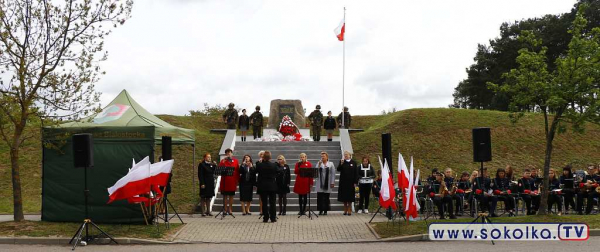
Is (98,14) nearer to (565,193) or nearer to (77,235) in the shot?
(77,235)

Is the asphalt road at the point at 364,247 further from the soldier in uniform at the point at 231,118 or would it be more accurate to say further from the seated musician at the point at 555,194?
the soldier in uniform at the point at 231,118

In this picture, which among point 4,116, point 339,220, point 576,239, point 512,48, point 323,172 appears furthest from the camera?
point 512,48

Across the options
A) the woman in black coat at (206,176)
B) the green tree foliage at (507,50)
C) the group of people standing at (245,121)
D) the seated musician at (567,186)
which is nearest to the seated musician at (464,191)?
the seated musician at (567,186)

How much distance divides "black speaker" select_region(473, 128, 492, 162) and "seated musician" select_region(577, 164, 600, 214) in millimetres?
4718

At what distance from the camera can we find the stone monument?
3206 centimetres

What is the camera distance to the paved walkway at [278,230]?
39.1ft

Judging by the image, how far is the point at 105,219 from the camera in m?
13.7

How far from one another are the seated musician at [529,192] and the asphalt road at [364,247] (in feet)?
13.8

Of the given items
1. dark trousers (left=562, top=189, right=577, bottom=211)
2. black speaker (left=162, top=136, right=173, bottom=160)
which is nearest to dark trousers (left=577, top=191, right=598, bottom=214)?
dark trousers (left=562, top=189, right=577, bottom=211)

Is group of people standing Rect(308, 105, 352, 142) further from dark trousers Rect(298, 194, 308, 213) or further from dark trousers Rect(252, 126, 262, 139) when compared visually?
dark trousers Rect(298, 194, 308, 213)

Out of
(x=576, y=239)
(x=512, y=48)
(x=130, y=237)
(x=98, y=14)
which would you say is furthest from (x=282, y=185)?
(x=512, y=48)

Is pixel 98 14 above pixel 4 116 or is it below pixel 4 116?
above

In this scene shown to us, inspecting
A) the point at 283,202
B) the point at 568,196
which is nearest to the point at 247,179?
the point at 283,202

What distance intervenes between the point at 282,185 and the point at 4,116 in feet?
22.7
